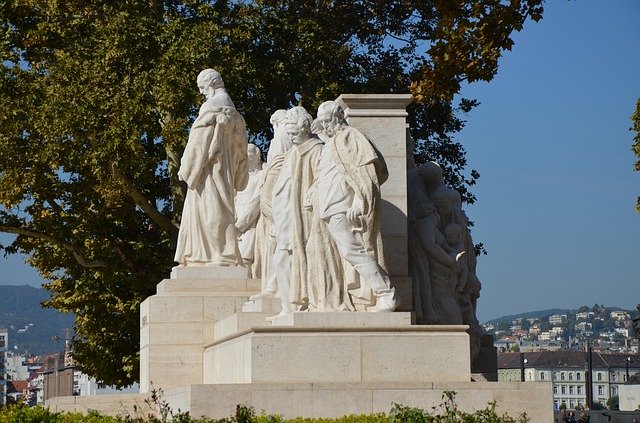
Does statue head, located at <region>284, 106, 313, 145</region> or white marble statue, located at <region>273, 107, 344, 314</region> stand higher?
statue head, located at <region>284, 106, 313, 145</region>

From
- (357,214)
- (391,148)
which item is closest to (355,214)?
(357,214)

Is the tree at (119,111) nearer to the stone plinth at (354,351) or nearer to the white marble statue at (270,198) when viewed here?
the white marble statue at (270,198)

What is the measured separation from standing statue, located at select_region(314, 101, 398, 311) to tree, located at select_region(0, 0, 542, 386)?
47.0 ft

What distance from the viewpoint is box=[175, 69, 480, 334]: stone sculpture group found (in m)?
17.0

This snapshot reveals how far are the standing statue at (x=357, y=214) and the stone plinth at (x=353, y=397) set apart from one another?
118 centimetres

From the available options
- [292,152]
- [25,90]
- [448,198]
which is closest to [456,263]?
[448,198]

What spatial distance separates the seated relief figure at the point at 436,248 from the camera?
19375mm

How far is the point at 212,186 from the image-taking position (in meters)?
22.2

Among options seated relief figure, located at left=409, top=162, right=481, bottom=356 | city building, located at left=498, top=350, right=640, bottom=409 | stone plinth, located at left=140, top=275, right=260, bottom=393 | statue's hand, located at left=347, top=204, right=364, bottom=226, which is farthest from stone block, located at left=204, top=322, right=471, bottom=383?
city building, located at left=498, top=350, right=640, bottom=409

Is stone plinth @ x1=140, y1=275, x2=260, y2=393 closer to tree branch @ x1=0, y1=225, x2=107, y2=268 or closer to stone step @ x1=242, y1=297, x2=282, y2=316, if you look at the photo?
stone step @ x1=242, y1=297, x2=282, y2=316

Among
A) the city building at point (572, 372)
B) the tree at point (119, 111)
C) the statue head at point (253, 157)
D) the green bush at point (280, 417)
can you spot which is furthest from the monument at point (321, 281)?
the city building at point (572, 372)

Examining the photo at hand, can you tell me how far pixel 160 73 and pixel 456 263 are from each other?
13.6 meters

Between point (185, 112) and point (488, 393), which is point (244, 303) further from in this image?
point (185, 112)

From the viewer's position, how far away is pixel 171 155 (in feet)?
110
